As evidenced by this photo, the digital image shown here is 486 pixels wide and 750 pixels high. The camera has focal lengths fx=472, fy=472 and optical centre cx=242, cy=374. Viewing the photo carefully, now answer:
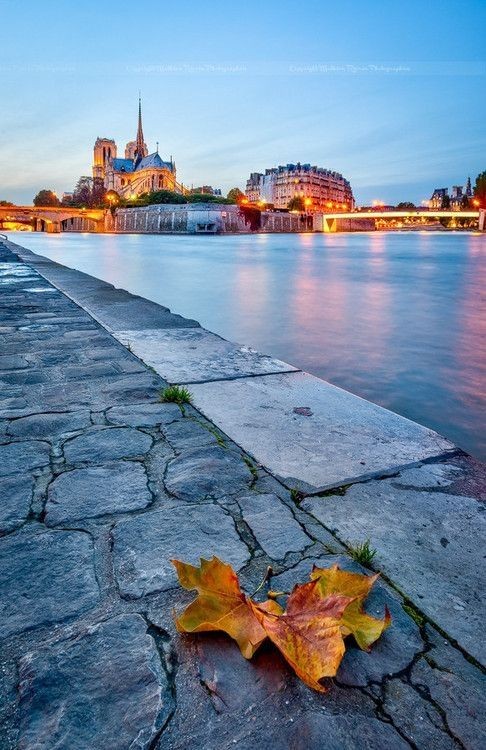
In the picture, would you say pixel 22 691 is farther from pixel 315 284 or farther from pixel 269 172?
pixel 269 172

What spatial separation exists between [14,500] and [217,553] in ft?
2.31

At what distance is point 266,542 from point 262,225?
257 ft

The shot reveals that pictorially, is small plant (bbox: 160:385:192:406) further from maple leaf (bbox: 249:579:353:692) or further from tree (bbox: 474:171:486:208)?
tree (bbox: 474:171:486:208)

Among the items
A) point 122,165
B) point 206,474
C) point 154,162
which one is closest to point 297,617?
point 206,474

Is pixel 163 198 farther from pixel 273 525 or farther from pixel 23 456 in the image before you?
pixel 273 525

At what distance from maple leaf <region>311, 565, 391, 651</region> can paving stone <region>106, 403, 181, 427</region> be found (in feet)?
3.88

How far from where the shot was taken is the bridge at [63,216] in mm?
75562

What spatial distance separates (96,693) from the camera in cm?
87

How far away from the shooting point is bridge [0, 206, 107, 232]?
2975 inches

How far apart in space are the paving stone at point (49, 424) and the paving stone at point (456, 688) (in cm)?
159

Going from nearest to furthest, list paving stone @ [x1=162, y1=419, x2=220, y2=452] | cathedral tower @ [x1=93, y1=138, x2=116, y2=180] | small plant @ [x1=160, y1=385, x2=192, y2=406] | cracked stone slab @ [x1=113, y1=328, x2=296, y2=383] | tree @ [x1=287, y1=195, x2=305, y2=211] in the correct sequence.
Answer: paving stone @ [x1=162, y1=419, x2=220, y2=452] < small plant @ [x1=160, y1=385, x2=192, y2=406] < cracked stone slab @ [x1=113, y1=328, x2=296, y2=383] < tree @ [x1=287, y1=195, x2=305, y2=211] < cathedral tower @ [x1=93, y1=138, x2=116, y2=180]

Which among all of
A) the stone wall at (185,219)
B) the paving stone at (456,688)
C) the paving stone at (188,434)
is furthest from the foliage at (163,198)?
the paving stone at (456,688)

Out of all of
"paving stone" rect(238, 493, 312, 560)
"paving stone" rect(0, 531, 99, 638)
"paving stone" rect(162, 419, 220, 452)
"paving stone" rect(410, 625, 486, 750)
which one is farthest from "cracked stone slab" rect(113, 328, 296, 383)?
"paving stone" rect(410, 625, 486, 750)

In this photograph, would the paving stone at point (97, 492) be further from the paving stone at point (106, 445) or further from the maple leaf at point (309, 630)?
the maple leaf at point (309, 630)
